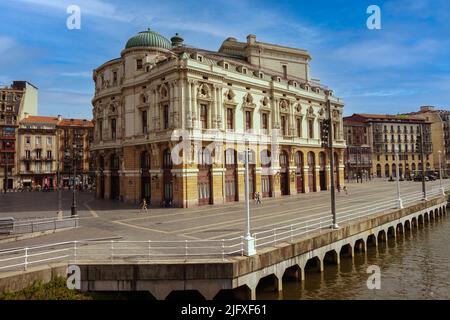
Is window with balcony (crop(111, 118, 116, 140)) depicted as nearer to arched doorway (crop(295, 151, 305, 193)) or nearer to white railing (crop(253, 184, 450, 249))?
arched doorway (crop(295, 151, 305, 193))

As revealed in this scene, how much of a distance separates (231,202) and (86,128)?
6234 cm

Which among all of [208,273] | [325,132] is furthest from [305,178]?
[208,273]

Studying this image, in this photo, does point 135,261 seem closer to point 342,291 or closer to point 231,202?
point 342,291

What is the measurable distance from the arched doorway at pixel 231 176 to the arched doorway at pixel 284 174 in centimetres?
1027

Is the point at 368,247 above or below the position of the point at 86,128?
below

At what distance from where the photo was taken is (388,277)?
1859 cm

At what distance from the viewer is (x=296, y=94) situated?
167 ft

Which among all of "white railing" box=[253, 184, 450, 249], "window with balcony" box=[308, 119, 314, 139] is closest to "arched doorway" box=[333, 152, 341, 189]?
"window with balcony" box=[308, 119, 314, 139]

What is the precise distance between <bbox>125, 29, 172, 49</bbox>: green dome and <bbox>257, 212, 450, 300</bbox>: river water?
33413 mm

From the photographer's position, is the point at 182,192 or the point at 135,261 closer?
the point at 135,261

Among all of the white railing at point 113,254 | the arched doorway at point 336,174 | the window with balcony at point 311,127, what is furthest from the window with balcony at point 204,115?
the arched doorway at point 336,174

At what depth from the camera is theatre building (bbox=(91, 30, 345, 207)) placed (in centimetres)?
3644
